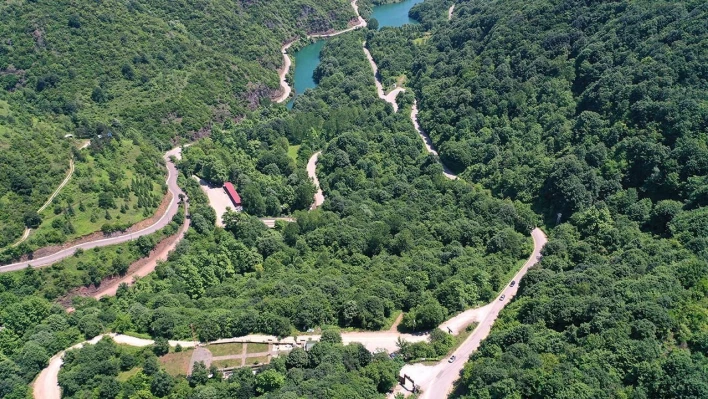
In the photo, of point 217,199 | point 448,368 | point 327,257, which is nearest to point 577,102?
point 327,257

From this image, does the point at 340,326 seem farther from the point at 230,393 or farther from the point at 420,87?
the point at 420,87

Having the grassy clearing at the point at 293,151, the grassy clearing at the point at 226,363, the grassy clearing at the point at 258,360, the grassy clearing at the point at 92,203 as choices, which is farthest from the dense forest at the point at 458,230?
the grassy clearing at the point at 92,203

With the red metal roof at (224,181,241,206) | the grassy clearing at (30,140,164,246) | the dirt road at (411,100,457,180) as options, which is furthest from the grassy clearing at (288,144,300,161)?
the grassy clearing at (30,140,164,246)

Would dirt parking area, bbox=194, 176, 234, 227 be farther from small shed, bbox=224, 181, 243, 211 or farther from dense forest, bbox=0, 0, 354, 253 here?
Answer: dense forest, bbox=0, 0, 354, 253

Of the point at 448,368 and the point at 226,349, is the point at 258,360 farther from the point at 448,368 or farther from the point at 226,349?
the point at 448,368

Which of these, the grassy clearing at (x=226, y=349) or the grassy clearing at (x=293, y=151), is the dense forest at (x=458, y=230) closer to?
the grassy clearing at (x=293, y=151)

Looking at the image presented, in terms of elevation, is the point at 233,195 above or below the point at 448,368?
below
